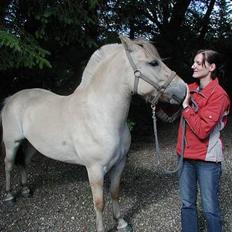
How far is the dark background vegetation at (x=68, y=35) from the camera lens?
4805mm

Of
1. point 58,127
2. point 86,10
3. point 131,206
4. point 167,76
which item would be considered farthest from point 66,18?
point 131,206

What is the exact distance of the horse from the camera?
10.6 ft

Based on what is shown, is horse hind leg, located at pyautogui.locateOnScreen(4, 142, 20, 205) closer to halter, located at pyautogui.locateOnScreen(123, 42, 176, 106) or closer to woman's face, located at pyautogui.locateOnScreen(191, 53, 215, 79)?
halter, located at pyautogui.locateOnScreen(123, 42, 176, 106)

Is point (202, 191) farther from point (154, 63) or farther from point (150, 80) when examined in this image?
point (154, 63)

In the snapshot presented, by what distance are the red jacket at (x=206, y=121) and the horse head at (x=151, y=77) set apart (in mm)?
167

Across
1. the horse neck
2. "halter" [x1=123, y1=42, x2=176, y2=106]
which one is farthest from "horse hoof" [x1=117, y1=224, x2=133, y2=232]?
"halter" [x1=123, y1=42, x2=176, y2=106]

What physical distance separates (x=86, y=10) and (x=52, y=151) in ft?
7.25

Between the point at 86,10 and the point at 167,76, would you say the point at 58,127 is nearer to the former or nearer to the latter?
Answer: the point at 167,76

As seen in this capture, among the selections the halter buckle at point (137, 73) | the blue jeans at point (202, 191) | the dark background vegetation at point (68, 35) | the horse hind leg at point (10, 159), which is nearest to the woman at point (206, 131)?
the blue jeans at point (202, 191)

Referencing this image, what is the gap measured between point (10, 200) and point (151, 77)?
2539 mm

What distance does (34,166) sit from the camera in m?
6.10

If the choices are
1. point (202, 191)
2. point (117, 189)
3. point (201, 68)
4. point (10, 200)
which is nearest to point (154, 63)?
point (201, 68)

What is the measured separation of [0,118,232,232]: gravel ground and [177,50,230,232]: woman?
91cm

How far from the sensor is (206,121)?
292 cm
